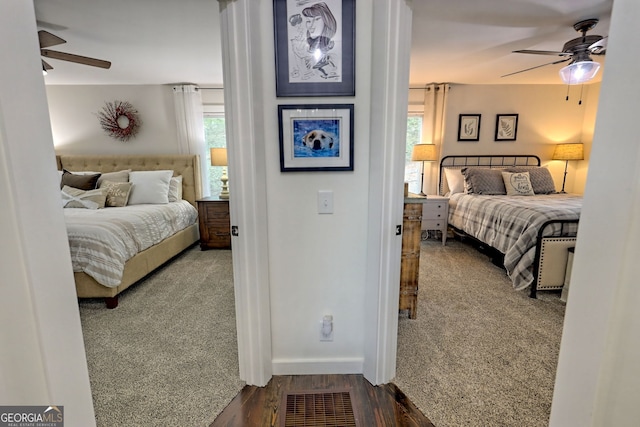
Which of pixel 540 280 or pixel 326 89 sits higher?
pixel 326 89

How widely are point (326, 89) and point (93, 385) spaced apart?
2023 millimetres

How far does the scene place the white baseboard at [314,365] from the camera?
68.7 inches

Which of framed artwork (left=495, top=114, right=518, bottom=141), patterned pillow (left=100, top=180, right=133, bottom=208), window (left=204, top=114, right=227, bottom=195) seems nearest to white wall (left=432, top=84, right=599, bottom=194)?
framed artwork (left=495, top=114, right=518, bottom=141)

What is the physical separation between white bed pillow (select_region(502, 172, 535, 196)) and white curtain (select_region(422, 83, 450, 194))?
38.2 inches

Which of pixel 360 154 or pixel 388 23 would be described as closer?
pixel 388 23

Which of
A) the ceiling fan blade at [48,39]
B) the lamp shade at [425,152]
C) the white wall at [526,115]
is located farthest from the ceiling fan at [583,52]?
the ceiling fan blade at [48,39]

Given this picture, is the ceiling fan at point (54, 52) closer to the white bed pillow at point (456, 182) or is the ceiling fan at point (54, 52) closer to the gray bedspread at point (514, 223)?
the gray bedspread at point (514, 223)

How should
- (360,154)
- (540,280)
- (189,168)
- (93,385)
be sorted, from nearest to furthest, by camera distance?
(360,154) < (93,385) < (540,280) < (189,168)

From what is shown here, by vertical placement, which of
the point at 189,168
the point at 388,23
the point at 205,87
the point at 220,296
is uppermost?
the point at 205,87

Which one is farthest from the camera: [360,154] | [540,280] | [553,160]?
[553,160]

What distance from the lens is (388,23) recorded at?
130 centimetres

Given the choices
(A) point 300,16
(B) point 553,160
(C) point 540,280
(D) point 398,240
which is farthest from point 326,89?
(B) point 553,160

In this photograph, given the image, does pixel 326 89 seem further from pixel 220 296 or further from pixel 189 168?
pixel 189 168

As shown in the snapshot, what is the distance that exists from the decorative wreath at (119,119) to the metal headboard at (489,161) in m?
4.62
